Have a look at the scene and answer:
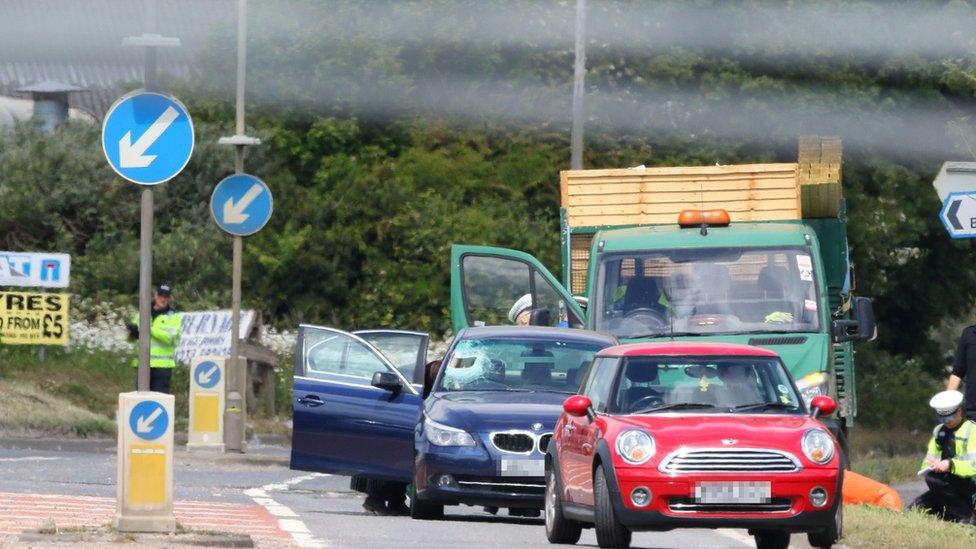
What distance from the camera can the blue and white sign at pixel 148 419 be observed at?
13195mm

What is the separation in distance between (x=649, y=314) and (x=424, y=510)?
2.76 m

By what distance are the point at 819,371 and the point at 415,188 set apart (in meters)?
23.6

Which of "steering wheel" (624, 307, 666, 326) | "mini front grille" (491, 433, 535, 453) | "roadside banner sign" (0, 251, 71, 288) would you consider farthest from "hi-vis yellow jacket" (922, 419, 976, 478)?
"roadside banner sign" (0, 251, 71, 288)

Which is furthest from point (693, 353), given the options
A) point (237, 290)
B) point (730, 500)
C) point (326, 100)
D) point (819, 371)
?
point (326, 100)

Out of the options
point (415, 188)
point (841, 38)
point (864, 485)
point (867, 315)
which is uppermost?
point (841, 38)

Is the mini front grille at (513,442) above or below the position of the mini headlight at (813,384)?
below

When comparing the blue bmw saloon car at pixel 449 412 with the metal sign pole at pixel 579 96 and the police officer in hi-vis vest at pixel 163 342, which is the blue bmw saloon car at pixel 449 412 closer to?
the police officer in hi-vis vest at pixel 163 342

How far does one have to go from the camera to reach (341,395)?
17.4 metres

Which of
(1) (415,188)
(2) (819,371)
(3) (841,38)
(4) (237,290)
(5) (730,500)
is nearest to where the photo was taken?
(5) (730,500)

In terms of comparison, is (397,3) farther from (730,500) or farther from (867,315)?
(730,500)

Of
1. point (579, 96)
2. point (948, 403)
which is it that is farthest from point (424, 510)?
point (579, 96)

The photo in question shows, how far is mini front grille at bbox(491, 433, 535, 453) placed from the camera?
1549 centimetres

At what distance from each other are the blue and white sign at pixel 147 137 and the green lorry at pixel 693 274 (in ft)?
15.4

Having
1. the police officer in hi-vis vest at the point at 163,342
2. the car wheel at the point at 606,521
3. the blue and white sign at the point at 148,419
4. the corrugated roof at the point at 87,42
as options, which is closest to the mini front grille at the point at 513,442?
the car wheel at the point at 606,521
